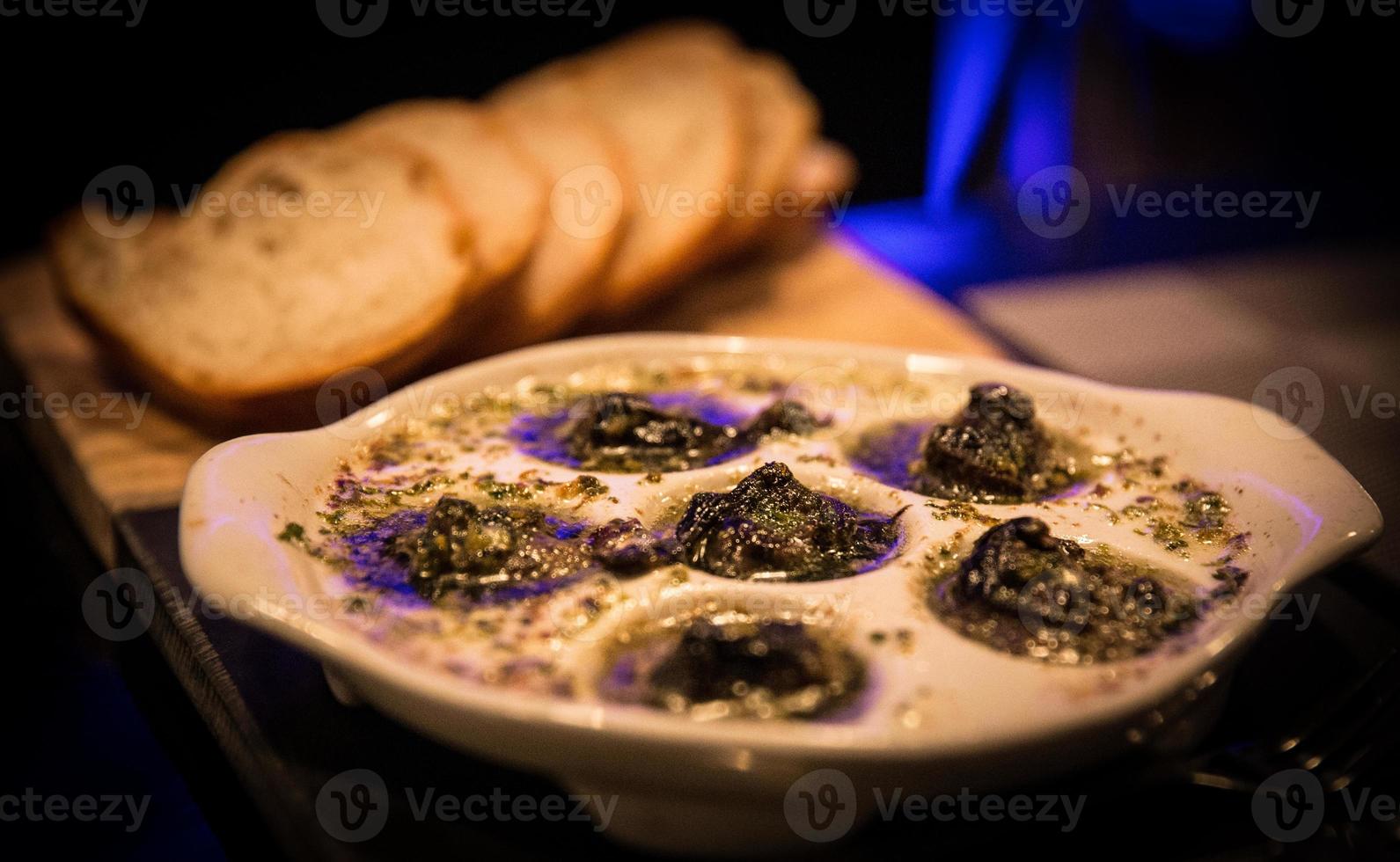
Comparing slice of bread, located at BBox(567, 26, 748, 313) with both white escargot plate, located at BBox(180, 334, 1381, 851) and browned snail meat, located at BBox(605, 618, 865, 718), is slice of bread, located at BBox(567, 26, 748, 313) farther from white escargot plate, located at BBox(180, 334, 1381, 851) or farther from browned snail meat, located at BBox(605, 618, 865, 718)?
browned snail meat, located at BBox(605, 618, 865, 718)

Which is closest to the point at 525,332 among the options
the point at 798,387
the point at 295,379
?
the point at 295,379

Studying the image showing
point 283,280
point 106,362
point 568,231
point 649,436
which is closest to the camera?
point 649,436

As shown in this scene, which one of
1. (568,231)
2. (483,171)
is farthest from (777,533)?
(483,171)

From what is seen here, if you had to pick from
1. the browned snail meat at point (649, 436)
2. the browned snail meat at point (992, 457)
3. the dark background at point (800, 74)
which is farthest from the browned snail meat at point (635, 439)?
the dark background at point (800, 74)

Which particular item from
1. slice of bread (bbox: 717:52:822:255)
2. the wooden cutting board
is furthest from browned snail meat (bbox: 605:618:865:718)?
slice of bread (bbox: 717:52:822:255)

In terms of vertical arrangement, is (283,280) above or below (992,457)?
below

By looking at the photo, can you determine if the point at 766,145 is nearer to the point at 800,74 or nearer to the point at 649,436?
the point at 800,74
